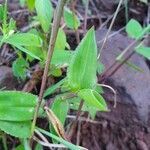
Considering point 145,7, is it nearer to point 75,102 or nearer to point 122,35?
point 122,35

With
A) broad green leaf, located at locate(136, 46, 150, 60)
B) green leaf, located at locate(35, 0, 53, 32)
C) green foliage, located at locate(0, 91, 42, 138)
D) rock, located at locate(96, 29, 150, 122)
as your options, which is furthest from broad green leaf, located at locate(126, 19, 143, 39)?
green foliage, located at locate(0, 91, 42, 138)

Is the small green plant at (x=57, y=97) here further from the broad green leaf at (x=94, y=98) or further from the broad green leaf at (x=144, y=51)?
the broad green leaf at (x=144, y=51)

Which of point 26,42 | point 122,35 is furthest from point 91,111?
point 122,35

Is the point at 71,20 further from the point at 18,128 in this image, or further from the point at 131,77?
the point at 18,128

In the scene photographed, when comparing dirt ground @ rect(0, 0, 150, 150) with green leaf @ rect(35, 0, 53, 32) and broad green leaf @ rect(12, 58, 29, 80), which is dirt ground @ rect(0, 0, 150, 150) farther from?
green leaf @ rect(35, 0, 53, 32)

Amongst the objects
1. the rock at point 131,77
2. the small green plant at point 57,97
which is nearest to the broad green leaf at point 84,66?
the small green plant at point 57,97

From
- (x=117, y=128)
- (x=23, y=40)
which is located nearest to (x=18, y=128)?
(x=23, y=40)
